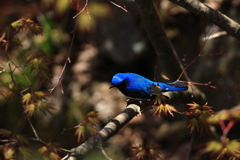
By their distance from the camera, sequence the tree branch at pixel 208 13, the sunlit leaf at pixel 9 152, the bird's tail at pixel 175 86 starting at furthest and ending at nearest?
the bird's tail at pixel 175 86
the tree branch at pixel 208 13
the sunlit leaf at pixel 9 152

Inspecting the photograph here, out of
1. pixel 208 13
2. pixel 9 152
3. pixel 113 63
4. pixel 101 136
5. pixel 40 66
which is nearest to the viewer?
pixel 9 152

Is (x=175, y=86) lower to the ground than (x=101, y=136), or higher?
higher

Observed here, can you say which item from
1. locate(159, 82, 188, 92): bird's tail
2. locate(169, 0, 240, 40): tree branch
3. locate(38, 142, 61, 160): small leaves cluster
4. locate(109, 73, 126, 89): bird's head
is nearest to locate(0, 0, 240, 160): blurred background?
locate(109, 73, 126, 89): bird's head

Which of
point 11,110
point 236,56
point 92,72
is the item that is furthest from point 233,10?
point 11,110

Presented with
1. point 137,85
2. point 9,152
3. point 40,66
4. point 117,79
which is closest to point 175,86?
point 137,85

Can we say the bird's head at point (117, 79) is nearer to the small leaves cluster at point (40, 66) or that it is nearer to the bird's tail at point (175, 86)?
the bird's tail at point (175, 86)

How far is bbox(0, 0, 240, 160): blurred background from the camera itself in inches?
157

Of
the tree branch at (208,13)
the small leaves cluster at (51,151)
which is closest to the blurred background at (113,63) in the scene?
the tree branch at (208,13)

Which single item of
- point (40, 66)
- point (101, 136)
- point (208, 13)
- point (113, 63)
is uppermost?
point (208, 13)

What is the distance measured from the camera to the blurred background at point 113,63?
3990mm

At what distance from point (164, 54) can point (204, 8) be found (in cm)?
69

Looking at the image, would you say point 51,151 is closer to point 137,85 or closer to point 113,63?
point 137,85

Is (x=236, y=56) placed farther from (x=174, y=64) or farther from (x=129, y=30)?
(x=129, y=30)

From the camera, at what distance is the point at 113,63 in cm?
528
